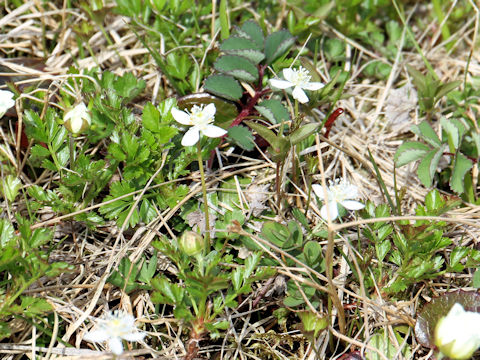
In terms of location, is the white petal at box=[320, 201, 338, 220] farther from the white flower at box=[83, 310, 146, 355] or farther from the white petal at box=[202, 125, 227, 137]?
the white flower at box=[83, 310, 146, 355]

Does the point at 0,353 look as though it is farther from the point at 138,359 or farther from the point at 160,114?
the point at 160,114

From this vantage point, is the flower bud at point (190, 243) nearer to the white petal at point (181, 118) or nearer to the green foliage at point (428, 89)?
the white petal at point (181, 118)

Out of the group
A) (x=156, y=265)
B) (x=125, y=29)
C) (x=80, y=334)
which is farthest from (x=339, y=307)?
(x=125, y=29)

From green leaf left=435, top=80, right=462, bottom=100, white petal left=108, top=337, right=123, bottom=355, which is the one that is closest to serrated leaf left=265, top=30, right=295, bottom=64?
green leaf left=435, top=80, right=462, bottom=100

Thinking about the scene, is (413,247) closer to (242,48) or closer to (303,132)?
(303,132)

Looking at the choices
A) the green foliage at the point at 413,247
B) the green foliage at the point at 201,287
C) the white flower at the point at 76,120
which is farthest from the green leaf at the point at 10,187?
the green foliage at the point at 413,247
